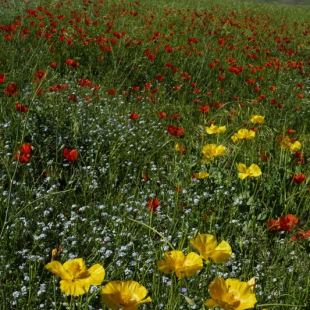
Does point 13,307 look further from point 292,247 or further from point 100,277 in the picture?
point 292,247

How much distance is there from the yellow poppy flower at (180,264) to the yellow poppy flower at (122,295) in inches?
4.1

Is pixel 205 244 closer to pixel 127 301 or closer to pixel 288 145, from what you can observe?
pixel 127 301

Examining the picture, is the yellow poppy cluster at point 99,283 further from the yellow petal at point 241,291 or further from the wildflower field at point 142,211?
the yellow petal at point 241,291

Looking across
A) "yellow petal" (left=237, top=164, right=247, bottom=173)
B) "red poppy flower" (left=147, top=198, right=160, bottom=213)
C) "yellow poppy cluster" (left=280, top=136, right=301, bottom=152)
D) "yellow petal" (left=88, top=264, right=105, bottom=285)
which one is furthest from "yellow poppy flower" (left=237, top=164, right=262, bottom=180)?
"yellow petal" (left=88, top=264, right=105, bottom=285)

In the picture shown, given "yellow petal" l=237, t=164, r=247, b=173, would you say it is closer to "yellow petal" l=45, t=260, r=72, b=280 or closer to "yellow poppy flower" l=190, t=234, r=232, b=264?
"yellow poppy flower" l=190, t=234, r=232, b=264

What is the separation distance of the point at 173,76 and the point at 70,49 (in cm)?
133

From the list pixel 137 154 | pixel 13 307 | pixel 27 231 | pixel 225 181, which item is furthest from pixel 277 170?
pixel 13 307

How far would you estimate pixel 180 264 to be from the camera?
3.81 feet

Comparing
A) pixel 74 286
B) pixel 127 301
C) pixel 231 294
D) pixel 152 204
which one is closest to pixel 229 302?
pixel 231 294

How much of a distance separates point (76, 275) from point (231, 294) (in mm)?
419

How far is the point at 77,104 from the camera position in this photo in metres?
3.52

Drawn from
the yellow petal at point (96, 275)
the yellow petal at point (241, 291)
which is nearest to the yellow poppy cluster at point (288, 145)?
the yellow petal at point (241, 291)

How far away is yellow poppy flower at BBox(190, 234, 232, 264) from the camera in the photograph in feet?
3.91

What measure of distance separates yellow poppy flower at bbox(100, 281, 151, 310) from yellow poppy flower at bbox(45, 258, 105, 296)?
54 millimetres
